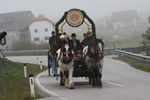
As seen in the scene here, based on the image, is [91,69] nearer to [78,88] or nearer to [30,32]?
[78,88]

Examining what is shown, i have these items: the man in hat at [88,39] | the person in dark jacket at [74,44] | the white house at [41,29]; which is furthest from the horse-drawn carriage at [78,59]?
the white house at [41,29]

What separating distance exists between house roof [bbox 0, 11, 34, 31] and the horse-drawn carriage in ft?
343

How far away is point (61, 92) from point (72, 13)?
3.95m

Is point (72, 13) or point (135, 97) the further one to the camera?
point (72, 13)

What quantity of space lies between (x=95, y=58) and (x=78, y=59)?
3.39ft

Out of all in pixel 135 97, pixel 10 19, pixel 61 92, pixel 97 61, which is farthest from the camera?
pixel 10 19

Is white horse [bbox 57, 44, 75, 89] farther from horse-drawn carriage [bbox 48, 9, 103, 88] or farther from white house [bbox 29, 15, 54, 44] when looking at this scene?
white house [bbox 29, 15, 54, 44]

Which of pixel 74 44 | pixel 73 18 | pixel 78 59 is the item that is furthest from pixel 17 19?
pixel 78 59

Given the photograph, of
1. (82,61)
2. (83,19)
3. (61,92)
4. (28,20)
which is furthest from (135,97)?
(28,20)

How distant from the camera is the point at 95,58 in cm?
1792

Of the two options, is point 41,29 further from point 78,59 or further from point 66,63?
point 66,63

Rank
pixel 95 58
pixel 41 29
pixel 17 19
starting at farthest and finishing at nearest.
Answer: pixel 17 19
pixel 41 29
pixel 95 58

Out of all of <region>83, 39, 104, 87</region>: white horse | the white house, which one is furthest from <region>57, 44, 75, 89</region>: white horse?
the white house

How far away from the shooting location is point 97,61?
59.1 ft
